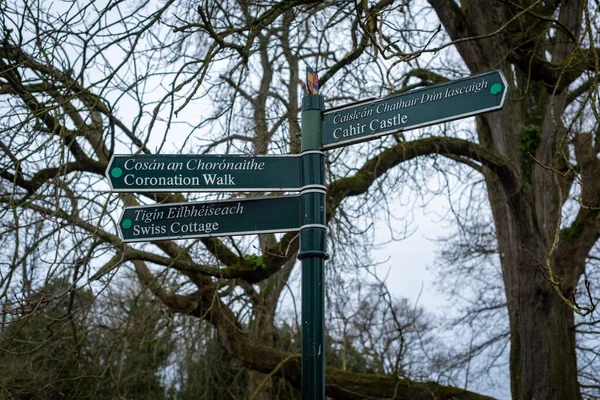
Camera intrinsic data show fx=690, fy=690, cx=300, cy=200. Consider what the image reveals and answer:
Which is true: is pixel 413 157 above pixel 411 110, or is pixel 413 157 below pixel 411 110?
above

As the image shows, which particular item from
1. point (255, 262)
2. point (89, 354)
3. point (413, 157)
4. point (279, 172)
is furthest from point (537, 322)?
point (89, 354)

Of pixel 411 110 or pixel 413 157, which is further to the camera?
pixel 413 157

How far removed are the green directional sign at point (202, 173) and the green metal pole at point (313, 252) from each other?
0.09m

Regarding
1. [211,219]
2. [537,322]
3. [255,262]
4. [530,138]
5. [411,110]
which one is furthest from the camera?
[530,138]

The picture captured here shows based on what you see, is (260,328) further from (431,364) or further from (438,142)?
(431,364)

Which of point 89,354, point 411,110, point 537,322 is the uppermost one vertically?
point 411,110

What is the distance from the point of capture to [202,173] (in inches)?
127

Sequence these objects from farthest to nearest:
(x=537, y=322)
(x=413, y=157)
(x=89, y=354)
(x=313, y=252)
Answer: (x=89, y=354) < (x=413, y=157) < (x=537, y=322) < (x=313, y=252)

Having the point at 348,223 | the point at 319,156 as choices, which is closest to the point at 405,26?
the point at 348,223

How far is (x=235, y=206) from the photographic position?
3260mm

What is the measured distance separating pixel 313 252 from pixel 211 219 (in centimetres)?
59

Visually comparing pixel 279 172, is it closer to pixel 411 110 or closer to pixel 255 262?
pixel 411 110

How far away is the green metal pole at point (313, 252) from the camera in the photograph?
283 cm

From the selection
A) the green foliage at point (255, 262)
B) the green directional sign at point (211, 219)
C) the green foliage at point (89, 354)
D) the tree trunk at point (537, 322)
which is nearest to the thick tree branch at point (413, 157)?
the tree trunk at point (537, 322)
